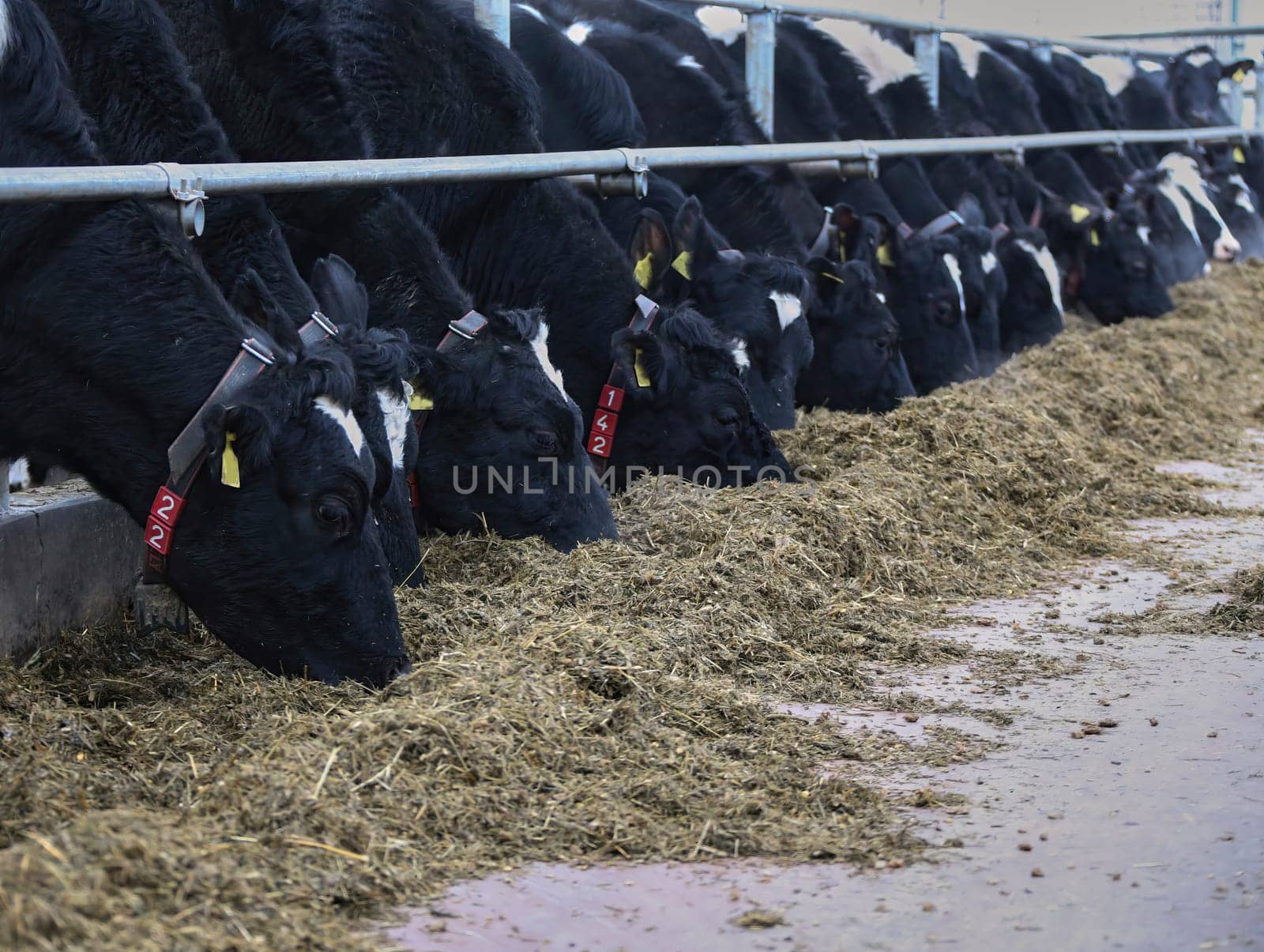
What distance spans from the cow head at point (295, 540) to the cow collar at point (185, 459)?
0.03 meters

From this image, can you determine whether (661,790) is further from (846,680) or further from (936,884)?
(846,680)

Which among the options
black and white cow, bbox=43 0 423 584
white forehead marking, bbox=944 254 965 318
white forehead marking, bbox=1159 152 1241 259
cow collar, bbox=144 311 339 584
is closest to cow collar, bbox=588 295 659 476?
black and white cow, bbox=43 0 423 584

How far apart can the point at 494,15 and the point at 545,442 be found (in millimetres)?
2467

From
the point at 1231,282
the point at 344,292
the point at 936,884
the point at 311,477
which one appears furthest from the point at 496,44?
the point at 1231,282

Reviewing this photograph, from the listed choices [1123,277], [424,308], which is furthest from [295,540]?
[1123,277]

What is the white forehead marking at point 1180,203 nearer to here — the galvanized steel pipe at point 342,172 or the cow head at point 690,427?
the galvanized steel pipe at point 342,172

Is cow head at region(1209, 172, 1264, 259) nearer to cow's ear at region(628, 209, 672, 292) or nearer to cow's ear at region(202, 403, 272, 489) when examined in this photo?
cow's ear at region(628, 209, 672, 292)

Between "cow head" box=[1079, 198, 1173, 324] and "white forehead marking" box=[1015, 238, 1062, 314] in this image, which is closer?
"white forehead marking" box=[1015, 238, 1062, 314]

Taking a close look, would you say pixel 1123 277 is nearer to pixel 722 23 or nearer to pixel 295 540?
pixel 722 23

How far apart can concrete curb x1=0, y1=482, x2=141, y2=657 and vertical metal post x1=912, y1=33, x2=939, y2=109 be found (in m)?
8.96

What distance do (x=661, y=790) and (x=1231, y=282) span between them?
13.0 metres

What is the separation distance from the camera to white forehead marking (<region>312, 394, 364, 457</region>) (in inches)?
162

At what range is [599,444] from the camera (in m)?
6.68

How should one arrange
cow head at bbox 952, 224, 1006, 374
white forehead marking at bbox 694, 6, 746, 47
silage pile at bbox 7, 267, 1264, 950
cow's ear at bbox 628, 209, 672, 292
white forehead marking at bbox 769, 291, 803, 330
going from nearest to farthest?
silage pile at bbox 7, 267, 1264, 950
cow's ear at bbox 628, 209, 672, 292
white forehead marking at bbox 769, 291, 803, 330
cow head at bbox 952, 224, 1006, 374
white forehead marking at bbox 694, 6, 746, 47
